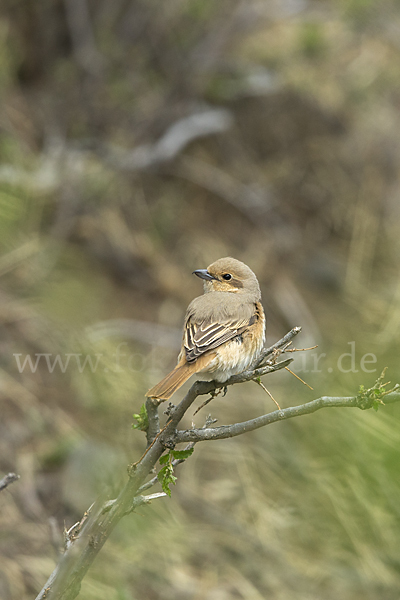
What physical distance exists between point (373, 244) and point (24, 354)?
582cm

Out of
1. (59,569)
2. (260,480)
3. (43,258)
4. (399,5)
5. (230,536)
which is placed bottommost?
(59,569)

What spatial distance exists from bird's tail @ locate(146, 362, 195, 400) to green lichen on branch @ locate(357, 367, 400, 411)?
927mm

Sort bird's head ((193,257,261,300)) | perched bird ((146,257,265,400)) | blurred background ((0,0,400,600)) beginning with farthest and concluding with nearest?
1. blurred background ((0,0,400,600))
2. bird's head ((193,257,261,300))
3. perched bird ((146,257,265,400))

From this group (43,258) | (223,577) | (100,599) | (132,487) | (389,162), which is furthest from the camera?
(389,162)

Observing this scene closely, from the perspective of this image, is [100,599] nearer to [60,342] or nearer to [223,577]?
[223,577]

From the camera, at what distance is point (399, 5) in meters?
9.06

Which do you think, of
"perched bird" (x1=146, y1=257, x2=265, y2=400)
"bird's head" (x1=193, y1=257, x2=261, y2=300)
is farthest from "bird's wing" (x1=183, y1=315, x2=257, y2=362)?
"bird's head" (x1=193, y1=257, x2=261, y2=300)

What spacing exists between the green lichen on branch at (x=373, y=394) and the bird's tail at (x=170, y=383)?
36.5 inches

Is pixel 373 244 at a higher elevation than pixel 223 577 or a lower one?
higher

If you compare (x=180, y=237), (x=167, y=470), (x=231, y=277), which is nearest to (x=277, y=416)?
(x=167, y=470)

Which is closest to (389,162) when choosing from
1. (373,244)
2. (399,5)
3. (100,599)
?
(373,244)

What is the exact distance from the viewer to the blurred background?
5.17 metres

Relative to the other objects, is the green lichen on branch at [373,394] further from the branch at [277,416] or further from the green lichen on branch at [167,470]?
the green lichen on branch at [167,470]

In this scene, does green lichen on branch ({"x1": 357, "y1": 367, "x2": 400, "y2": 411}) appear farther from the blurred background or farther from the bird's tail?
the blurred background
